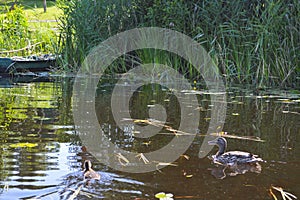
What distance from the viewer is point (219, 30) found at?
1270cm

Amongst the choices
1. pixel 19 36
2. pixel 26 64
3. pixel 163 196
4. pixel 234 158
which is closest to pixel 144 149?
pixel 234 158

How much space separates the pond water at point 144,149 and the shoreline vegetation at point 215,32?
41.5 inches

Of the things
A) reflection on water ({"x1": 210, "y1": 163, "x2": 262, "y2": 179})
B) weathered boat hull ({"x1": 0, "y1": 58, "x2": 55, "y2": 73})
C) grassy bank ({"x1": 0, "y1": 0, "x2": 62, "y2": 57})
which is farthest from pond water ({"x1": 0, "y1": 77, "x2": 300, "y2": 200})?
grassy bank ({"x1": 0, "y1": 0, "x2": 62, "y2": 57})

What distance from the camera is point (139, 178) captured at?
17.9 feet

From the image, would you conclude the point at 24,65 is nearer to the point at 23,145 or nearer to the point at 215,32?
the point at 215,32

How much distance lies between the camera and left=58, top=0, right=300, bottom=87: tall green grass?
1179 cm

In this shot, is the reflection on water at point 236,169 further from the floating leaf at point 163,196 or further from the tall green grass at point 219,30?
the tall green grass at point 219,30

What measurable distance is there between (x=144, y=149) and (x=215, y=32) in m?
6.60

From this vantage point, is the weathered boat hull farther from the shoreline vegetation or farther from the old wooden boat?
the shoreline vegetation

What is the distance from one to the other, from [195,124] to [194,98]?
8.44 feet

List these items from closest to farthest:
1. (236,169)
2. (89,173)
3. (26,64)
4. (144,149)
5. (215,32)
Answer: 1. (89,173)
2. (236,169)
3. (144,149)
4. (215,32)
5. (26,64)

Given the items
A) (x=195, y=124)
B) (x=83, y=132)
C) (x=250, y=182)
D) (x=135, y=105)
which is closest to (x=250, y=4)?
(x=135, y=105)

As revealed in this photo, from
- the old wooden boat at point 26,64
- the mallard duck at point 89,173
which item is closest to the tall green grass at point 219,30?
the old wooden boat at point 26,64

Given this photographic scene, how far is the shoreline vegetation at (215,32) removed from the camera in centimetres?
1179
